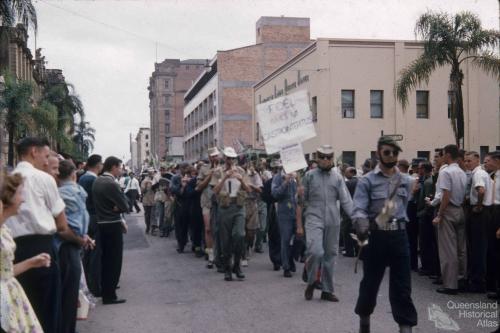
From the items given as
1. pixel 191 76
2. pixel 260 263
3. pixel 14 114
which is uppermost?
pixel 191 76

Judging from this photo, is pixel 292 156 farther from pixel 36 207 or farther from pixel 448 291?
pixel 36 207

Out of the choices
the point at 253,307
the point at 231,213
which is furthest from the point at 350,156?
the point at 253,307

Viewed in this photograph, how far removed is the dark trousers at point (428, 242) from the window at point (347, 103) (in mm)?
22332

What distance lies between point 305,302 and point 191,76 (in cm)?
11530

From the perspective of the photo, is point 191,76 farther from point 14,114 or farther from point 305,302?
point 305,302

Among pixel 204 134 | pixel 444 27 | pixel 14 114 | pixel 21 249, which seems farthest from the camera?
pixel 204 134

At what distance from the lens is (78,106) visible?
48.3 m

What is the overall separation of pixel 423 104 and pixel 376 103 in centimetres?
249

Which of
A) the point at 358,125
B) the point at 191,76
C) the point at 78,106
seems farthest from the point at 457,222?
the point at 191,76

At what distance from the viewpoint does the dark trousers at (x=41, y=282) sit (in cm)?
528

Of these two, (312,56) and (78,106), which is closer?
(312,56)

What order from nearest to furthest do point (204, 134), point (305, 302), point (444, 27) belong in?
point (305, 302) < point (444, 27) < point (204, 134)

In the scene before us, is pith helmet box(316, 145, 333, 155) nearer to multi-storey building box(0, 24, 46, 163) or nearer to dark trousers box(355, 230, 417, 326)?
dark trousers box(355, 230, 417, 326)

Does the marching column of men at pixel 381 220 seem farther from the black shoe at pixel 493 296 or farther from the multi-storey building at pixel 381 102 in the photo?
the multi-storey building at pixel 381 102
